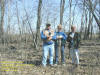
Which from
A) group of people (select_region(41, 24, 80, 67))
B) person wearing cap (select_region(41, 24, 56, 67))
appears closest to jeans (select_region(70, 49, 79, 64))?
group of people (select_region(41, 24, 80, 67))

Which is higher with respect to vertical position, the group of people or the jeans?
the group of people

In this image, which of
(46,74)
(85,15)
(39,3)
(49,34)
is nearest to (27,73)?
(46,74)

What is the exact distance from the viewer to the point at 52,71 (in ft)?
13.1

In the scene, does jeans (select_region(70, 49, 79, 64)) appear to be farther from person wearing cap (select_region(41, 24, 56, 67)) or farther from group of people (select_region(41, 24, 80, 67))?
person wearing cap (select_region(41, 24, 56, 67))

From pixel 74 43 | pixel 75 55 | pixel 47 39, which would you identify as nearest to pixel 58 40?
pixel 47 39

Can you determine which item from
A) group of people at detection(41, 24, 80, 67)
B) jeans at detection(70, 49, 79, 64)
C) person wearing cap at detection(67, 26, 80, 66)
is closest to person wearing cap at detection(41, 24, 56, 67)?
group of people at detection(41, 24, 80, 67)

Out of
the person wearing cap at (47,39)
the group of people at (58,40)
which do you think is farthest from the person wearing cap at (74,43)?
the person wearing cap at (47,39)

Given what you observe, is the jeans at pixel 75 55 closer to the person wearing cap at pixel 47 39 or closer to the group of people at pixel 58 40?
the group of people at pixel 58 40

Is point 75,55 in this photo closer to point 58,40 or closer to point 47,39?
point 58,40

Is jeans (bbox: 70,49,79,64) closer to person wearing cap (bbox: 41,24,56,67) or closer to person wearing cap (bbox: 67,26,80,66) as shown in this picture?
person wearing cap (bbox: 67,26,80,66)

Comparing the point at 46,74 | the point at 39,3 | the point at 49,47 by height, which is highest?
the point at 39,3

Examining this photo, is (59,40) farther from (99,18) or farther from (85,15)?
(85,15)

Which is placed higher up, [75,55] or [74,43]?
[74,43]

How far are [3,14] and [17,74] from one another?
552 inches
